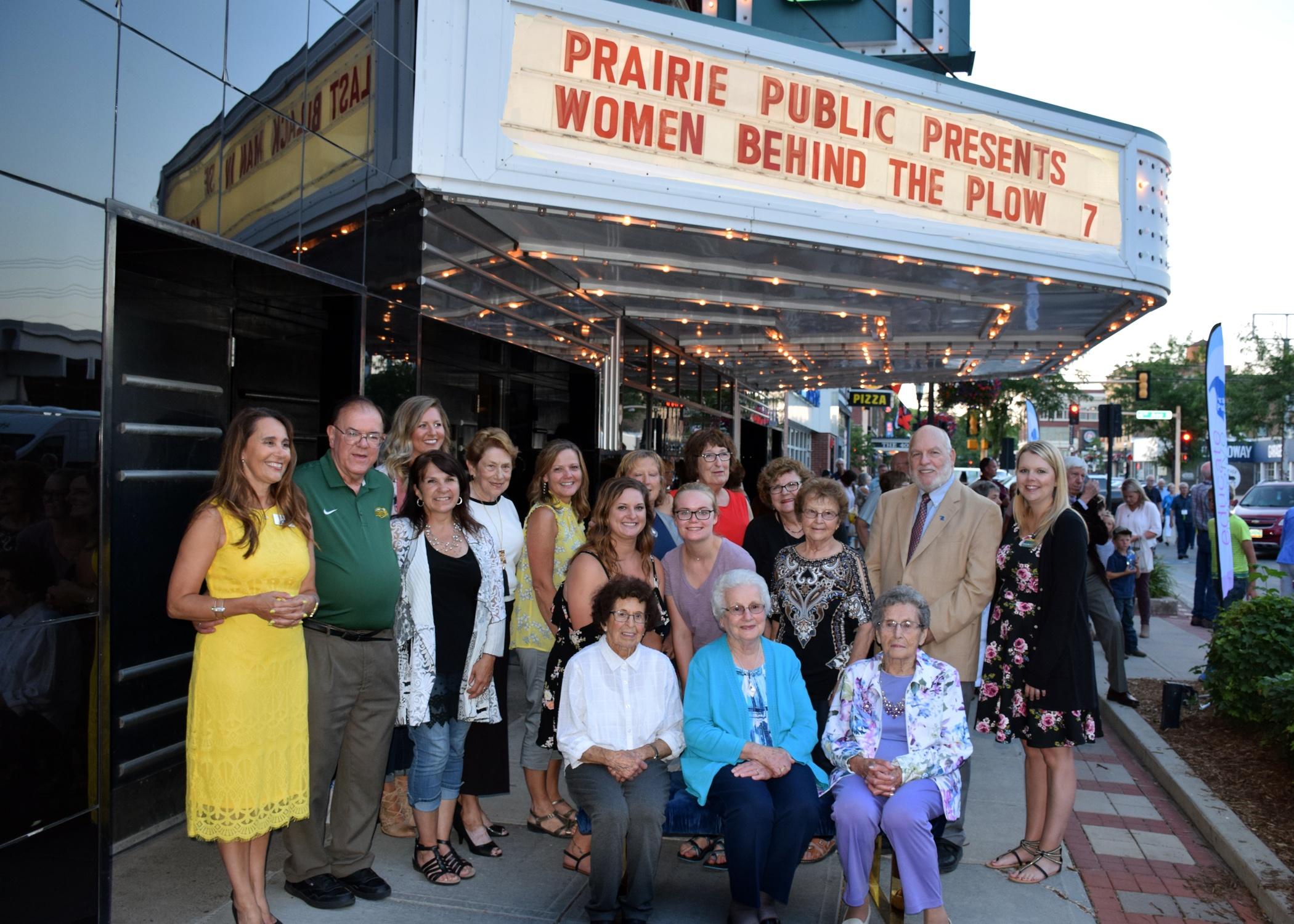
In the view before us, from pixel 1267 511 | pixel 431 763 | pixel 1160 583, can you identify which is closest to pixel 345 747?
pixel 431 763

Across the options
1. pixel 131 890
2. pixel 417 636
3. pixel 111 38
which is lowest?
pixel 131 890

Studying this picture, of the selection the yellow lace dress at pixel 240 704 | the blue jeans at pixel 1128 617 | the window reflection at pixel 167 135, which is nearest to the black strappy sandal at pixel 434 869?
the yellow lace dress at pixel 240 704

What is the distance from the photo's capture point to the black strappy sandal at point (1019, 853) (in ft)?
15.7

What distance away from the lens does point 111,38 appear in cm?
421

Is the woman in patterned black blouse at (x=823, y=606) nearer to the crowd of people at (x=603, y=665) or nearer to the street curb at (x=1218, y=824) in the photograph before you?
the crowd of people at (x=603, y=665)

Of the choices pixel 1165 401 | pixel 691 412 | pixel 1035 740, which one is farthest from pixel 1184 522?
pixel 1165 401

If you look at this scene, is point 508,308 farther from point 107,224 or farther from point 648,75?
point 107,224

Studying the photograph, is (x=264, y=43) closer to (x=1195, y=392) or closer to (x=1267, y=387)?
(x=1267, y=387)

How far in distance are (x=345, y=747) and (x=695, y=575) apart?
1831 millimetres

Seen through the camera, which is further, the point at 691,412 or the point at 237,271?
the point at 691,412

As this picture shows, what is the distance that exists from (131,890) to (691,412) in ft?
44.6

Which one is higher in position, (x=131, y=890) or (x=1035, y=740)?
(x=1035, y=740)

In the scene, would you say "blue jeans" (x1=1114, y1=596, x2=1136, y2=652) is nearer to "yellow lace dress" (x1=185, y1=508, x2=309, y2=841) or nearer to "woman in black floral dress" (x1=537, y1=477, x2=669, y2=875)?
"woman in black floral dress" (x1=537, y1=477, x2=669, y2=875)

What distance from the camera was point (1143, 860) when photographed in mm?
5051
